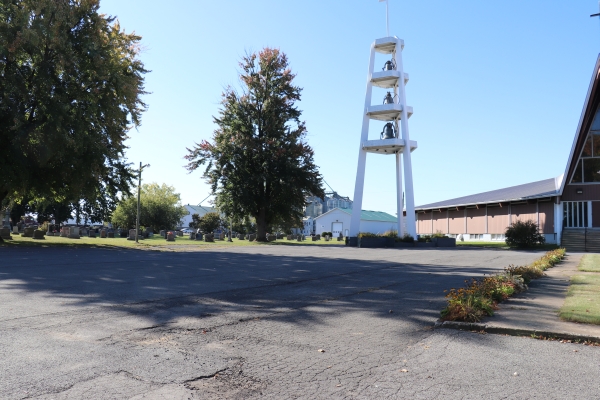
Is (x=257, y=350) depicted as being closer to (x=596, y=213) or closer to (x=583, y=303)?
(x=583, y=303)

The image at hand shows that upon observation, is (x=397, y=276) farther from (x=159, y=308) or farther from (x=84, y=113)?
(x=84, y=113)

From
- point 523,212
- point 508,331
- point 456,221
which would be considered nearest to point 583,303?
point 508,331

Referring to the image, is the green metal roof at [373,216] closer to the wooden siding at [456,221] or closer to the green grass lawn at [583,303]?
the wooden siding at [456,221]

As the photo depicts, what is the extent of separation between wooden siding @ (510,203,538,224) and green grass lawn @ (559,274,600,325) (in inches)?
1260

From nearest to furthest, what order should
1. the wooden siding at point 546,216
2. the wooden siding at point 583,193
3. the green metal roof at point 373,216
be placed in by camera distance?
the wooden siding at point 583,193, the wooden siding at point 546,216, the green metal roof at point 373,216

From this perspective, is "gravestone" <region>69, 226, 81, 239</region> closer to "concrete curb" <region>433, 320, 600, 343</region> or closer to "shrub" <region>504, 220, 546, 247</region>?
"shrub" <region>504, 220, 546, 247</region>

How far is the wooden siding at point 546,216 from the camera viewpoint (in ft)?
132

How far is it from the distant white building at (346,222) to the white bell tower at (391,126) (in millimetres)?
53147

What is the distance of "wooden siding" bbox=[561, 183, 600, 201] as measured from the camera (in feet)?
128

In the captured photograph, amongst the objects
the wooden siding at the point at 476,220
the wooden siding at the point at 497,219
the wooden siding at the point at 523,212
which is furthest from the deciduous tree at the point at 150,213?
the wooden siding at the point at 523,212

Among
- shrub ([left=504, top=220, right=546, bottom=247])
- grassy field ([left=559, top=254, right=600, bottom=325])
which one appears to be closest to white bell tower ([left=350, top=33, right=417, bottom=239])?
shrub ([left=504, top=220, right=546, bottom=247])

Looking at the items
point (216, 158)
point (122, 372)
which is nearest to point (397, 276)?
point (122, 372)

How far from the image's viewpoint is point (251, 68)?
47031mm

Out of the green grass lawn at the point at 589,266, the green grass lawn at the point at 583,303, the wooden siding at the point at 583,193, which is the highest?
the wooden siding at the point at 583,193
